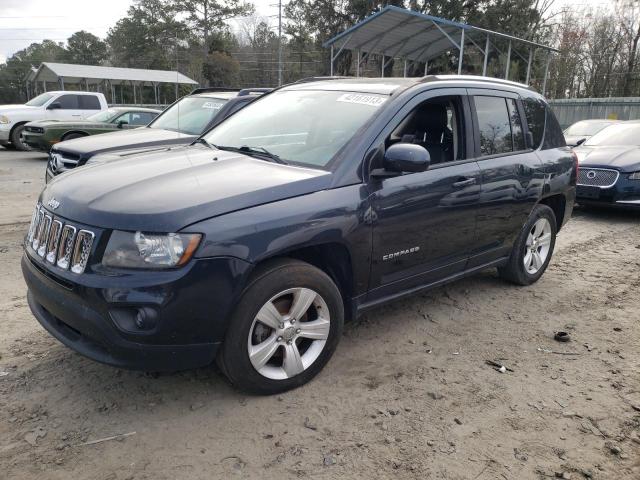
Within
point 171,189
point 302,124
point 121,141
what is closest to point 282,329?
point 171,189

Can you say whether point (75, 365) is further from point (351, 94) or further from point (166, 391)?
point (351, 94)

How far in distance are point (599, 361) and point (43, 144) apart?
12686 mm

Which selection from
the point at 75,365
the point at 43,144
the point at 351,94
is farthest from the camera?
the point at 43,144

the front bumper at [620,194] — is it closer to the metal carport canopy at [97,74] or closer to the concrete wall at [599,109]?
the concrete wall at [599,109]

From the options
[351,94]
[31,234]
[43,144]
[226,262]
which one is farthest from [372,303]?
[43,144]

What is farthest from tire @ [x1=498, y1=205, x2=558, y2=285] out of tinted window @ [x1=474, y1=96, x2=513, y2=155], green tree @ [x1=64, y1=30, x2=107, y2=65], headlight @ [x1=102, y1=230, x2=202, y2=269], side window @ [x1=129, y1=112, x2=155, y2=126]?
green tree @ [x1=64, y1=30, x2=107, y2=65]

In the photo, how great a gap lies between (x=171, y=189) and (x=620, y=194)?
25.3ft

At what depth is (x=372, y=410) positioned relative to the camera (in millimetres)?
2955

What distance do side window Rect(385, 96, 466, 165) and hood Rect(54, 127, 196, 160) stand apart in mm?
3928

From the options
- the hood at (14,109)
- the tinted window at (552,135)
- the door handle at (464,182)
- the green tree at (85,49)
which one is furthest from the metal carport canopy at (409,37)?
the green tree at (85,49)

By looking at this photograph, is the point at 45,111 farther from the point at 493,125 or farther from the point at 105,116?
the point at 493,125

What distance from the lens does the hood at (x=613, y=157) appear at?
8.17 metres

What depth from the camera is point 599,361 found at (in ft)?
12.0

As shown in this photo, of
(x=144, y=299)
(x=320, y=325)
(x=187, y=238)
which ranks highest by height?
(x=187, y=238)
